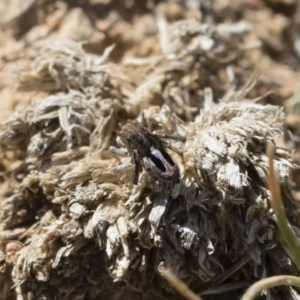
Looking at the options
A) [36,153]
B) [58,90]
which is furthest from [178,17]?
[36,153]

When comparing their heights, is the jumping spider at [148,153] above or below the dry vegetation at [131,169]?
above

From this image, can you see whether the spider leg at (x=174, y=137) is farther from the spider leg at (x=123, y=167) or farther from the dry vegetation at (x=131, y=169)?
the spider leg at (x=123, y=167)

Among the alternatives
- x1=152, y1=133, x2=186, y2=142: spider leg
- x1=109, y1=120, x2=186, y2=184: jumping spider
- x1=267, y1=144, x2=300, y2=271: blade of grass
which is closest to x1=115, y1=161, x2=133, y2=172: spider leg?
x1=109, y1=120, x2=186, y2=184: jumping spider

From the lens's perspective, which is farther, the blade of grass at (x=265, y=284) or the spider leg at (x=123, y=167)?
the spider leg at (x=123, y=167)

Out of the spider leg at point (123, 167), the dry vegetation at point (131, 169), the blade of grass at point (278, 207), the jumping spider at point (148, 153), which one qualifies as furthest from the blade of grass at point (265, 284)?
the spider leg at point (123, 167)

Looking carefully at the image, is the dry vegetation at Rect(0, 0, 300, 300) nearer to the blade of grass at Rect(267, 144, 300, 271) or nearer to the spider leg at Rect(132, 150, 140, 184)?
the spider leg at Rect(132, 150, 140, 184)

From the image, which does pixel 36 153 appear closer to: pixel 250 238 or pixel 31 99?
pixel 31 99
